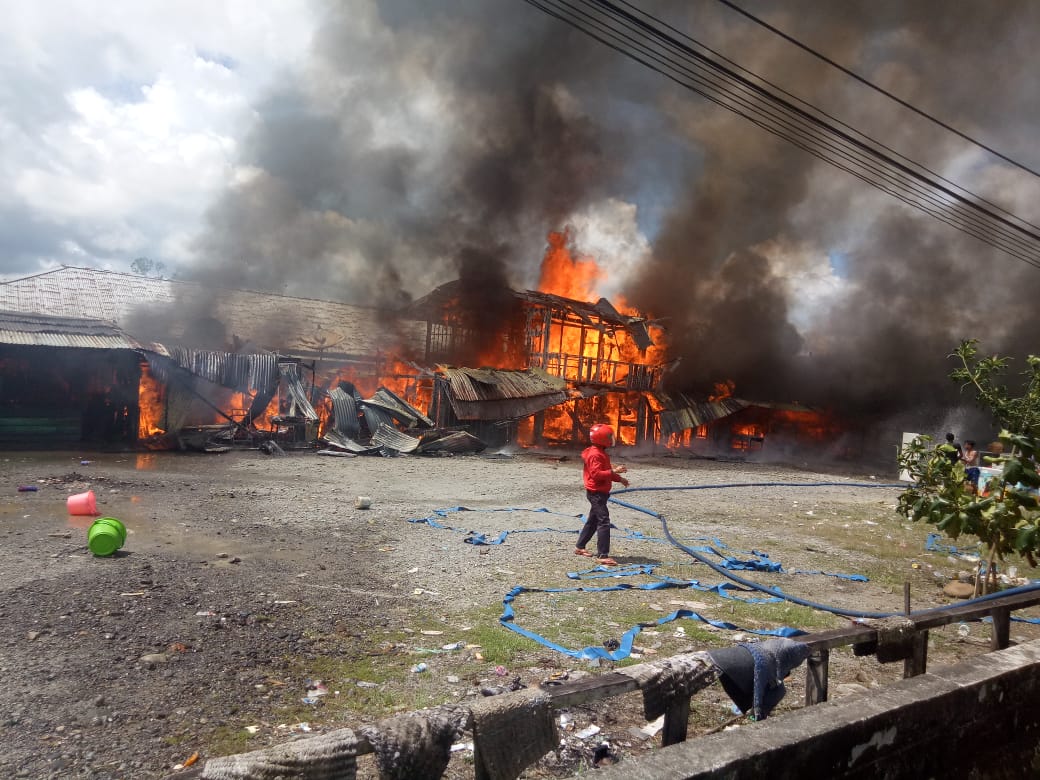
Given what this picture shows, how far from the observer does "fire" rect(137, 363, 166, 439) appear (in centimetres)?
1670

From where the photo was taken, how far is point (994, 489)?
4.10 m

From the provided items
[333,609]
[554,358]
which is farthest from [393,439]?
[333,609]

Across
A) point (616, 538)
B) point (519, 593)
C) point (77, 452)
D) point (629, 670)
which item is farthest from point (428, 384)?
point (629, 670)

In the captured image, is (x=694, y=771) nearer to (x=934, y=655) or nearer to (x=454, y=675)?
(x=454, y=675)

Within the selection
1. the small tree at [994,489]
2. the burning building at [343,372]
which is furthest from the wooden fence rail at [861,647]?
the burning building at [343,372]

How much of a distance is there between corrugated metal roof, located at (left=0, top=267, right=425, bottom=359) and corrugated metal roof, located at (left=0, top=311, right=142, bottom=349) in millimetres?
3731

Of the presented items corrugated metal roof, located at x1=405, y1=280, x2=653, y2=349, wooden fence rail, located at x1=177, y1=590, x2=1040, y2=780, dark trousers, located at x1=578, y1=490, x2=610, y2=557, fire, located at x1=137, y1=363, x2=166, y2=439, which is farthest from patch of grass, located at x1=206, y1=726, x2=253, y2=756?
corrugated metal roof, located at x1=405, y1=280, x2=653, y2=349

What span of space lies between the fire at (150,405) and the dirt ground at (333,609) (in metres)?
6.08

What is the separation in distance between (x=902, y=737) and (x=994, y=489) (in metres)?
2.55

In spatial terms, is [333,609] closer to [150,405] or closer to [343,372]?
[150,405]

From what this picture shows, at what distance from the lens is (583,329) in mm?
24938

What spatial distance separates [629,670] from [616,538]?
20.1 ft

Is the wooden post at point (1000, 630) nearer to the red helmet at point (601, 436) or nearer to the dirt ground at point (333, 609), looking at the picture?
the dirt ground at point (333, 609)

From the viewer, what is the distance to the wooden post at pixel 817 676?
2.70 m
